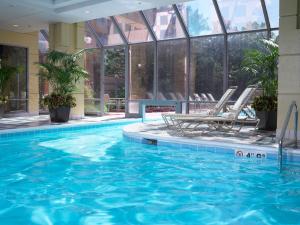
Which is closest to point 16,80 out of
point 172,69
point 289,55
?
point 172,69

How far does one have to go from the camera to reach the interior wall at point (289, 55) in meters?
7.29

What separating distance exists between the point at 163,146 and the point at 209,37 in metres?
6.06

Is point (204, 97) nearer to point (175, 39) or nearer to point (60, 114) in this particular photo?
point (175, 39)

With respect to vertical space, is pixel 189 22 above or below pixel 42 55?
above

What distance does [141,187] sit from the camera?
4848 millimetres

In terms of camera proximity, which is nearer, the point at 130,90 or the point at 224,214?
the point at 224,214

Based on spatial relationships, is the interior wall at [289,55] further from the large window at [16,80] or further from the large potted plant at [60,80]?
the large window at [16,80]

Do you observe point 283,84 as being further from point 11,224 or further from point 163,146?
point 11,224

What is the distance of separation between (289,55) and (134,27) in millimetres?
7812

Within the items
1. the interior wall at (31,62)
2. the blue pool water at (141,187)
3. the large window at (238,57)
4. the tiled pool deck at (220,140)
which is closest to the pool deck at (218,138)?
the tiled pool deck at (220,140)

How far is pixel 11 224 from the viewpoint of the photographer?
346cm

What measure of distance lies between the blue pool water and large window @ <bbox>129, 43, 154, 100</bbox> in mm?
6777

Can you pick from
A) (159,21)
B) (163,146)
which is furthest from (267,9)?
(163,146)

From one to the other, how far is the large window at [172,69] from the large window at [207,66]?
0.39 metres
